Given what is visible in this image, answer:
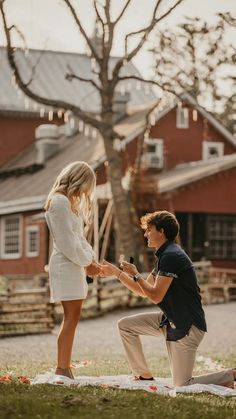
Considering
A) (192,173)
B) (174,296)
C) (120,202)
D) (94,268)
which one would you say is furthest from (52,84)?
(174,296)

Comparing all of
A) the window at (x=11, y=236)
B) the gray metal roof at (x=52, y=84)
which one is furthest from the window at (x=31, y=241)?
the gray metal roof at (x=52, y=84)

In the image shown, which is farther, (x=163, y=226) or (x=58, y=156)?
(x=58, y=156)

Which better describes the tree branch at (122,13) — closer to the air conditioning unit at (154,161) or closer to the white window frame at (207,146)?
the air conditioning unit at (154,161)

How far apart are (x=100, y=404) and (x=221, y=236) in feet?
98.7

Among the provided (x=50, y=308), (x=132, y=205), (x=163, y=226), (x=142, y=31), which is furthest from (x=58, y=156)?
(x=163, y=226)

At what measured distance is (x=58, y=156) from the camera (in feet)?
143

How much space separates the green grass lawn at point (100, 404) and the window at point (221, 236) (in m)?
28.6

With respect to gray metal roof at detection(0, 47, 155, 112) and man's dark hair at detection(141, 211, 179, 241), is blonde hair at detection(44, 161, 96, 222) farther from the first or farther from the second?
gray metal roof at detection(0, 47, 155, 112)

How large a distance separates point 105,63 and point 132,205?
427 cm

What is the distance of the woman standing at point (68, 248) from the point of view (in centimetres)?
979

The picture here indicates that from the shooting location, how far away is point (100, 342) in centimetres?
1892

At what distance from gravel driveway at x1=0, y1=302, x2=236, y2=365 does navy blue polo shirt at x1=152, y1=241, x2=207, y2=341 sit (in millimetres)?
5295

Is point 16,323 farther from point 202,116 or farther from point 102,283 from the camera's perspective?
point 202,116

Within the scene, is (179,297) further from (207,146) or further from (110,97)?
(207,146)
